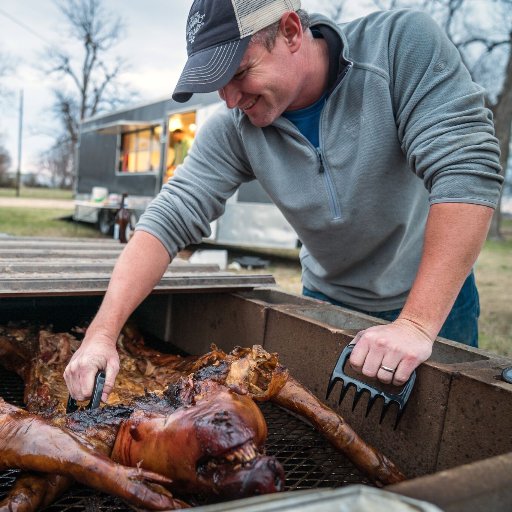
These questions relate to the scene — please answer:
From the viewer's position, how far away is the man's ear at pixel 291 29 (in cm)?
208

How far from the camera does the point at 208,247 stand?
13.5 metres

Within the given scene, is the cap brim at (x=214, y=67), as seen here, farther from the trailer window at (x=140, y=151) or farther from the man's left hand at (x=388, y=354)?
the trailer window at (x=140, y=151)

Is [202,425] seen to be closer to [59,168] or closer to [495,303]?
[495,303]

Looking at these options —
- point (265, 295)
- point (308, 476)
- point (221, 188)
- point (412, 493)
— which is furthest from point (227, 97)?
point (412, 493)

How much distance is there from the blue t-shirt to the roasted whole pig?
1.11 m

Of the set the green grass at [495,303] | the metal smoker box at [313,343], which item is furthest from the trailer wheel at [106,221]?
the metal smoker box at [313,343]

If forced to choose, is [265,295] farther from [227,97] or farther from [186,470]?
[186,470]

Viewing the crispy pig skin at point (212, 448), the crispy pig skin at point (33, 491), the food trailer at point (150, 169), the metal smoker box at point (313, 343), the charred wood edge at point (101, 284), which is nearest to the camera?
the metal smoker box at point (313, 343)

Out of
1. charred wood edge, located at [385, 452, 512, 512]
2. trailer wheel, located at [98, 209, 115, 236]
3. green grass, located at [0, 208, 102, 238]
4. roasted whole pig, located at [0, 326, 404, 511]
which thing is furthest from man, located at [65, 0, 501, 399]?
green grass, located at [0, 208, 102, 238]

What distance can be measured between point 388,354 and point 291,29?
137 cm

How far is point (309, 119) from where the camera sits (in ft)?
8.03

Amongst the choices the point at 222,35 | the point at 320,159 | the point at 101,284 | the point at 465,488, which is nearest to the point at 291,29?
the point at 222,35

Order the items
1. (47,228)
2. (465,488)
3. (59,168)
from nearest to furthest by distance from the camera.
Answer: (465,488), (47,228), (59,168)

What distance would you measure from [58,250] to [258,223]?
780 cm
